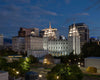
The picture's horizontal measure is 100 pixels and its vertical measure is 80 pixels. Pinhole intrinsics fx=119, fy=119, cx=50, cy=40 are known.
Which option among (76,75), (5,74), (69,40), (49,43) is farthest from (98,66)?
(49,43)

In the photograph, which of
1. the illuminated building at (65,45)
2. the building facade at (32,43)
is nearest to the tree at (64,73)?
the illuminated building at (65,45)

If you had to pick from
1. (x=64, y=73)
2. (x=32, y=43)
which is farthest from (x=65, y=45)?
(x=64, y=73)

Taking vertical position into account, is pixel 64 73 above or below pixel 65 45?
below

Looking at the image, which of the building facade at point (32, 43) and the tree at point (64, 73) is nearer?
the tree at point (64, 73)

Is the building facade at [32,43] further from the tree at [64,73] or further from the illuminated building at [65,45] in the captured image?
the tree at [64,73]

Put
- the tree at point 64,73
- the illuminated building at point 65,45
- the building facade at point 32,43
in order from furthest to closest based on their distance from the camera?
1. the building facade at point 32,43
2. the illuminated building at point 65,45
3. the tree at point 64,73

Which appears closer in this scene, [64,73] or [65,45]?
[64,73]

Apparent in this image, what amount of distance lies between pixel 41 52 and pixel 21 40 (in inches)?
1783

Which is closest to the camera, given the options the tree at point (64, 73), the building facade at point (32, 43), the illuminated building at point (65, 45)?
the tree at point (64, 73)

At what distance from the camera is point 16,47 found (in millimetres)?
89375

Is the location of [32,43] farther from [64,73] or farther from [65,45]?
[64,73]

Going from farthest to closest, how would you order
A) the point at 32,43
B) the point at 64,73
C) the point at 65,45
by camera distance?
the point at 32,43
the point at 65,45
the point at 64,73

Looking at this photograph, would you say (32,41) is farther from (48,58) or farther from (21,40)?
(48,58)

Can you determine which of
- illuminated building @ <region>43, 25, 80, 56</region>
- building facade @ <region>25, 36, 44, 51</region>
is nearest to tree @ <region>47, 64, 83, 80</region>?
illuminated building @ <region>43, 25, 80, 56</region>
